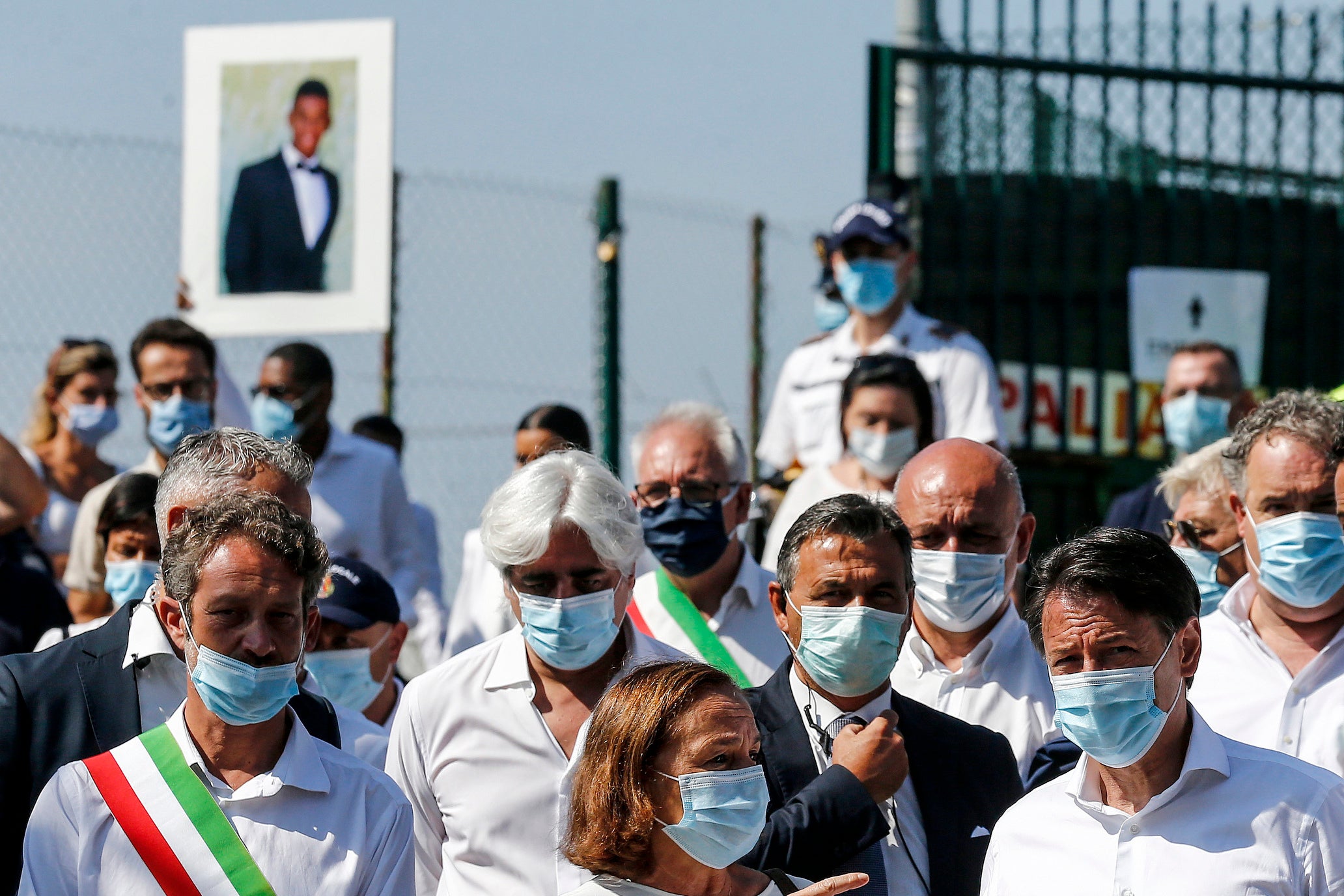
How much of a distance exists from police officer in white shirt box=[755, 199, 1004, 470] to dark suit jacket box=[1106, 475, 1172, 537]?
0.60m

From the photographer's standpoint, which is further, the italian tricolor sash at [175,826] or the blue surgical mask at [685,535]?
the blue surgical mask at [685,535]

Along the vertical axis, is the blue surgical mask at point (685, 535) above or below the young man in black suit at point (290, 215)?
below

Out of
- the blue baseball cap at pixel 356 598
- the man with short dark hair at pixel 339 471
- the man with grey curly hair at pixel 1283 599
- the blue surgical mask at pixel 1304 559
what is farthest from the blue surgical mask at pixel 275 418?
the blue surgical mask at pixel 1304 559

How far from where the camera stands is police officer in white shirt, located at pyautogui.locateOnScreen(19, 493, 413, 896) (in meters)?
3.28

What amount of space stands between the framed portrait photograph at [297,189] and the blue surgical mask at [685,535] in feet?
8.39

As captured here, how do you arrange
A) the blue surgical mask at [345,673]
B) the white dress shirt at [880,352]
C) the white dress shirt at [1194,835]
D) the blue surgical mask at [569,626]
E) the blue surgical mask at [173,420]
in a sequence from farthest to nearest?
the white dress shirt at [880,352] < the blue surgical mask at [173,420] < the blue surgical mask at [345,673] < the blue surgical mask at [569,626] < the white dress shirt at [1194,835]

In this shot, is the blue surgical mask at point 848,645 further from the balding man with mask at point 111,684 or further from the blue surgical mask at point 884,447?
the blue surgical mask at point 884,447

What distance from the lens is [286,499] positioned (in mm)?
4246

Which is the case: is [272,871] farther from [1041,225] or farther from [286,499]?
[1041,225]

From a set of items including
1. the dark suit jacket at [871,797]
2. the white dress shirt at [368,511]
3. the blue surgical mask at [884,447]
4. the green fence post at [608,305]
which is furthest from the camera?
the green fence post at [608,305]

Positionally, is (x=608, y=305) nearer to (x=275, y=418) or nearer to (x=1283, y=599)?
(x=275, y=418)

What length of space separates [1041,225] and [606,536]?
16.6ft

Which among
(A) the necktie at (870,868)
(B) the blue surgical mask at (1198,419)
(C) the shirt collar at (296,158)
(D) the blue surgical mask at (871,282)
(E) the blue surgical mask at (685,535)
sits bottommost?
(A) the necktie at (870,868)

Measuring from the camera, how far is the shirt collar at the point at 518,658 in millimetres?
4000
